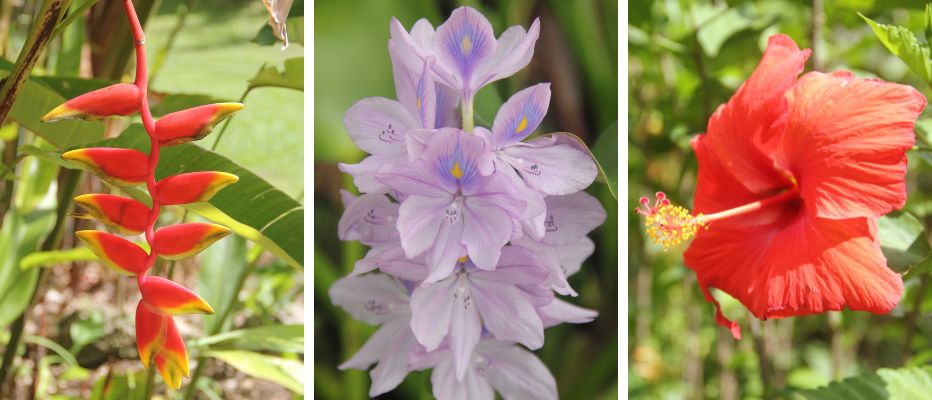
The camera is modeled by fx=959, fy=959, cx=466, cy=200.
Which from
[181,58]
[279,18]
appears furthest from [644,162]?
[181,58]

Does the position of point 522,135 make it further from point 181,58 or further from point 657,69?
point 181,58

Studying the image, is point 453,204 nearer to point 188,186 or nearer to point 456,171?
point 456,171

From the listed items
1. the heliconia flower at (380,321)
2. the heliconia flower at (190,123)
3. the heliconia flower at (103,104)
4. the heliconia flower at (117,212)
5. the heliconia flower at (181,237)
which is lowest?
the heliconia flower at (380,321)

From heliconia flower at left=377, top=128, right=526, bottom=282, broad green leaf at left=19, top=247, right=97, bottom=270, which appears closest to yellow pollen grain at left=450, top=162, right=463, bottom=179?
heliconia flower at left=377, top=128, right=526, bottom=282

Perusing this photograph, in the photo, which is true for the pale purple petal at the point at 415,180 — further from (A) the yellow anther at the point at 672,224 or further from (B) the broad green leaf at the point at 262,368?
(B) the broad green leaf at the point at 262,368

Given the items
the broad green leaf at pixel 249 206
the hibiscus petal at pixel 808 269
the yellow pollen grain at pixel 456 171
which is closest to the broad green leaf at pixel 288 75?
the broad green leaf at pixel 249 206

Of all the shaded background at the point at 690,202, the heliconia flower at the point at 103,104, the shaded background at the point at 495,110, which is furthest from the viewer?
the shaded background at the point at 690,202
